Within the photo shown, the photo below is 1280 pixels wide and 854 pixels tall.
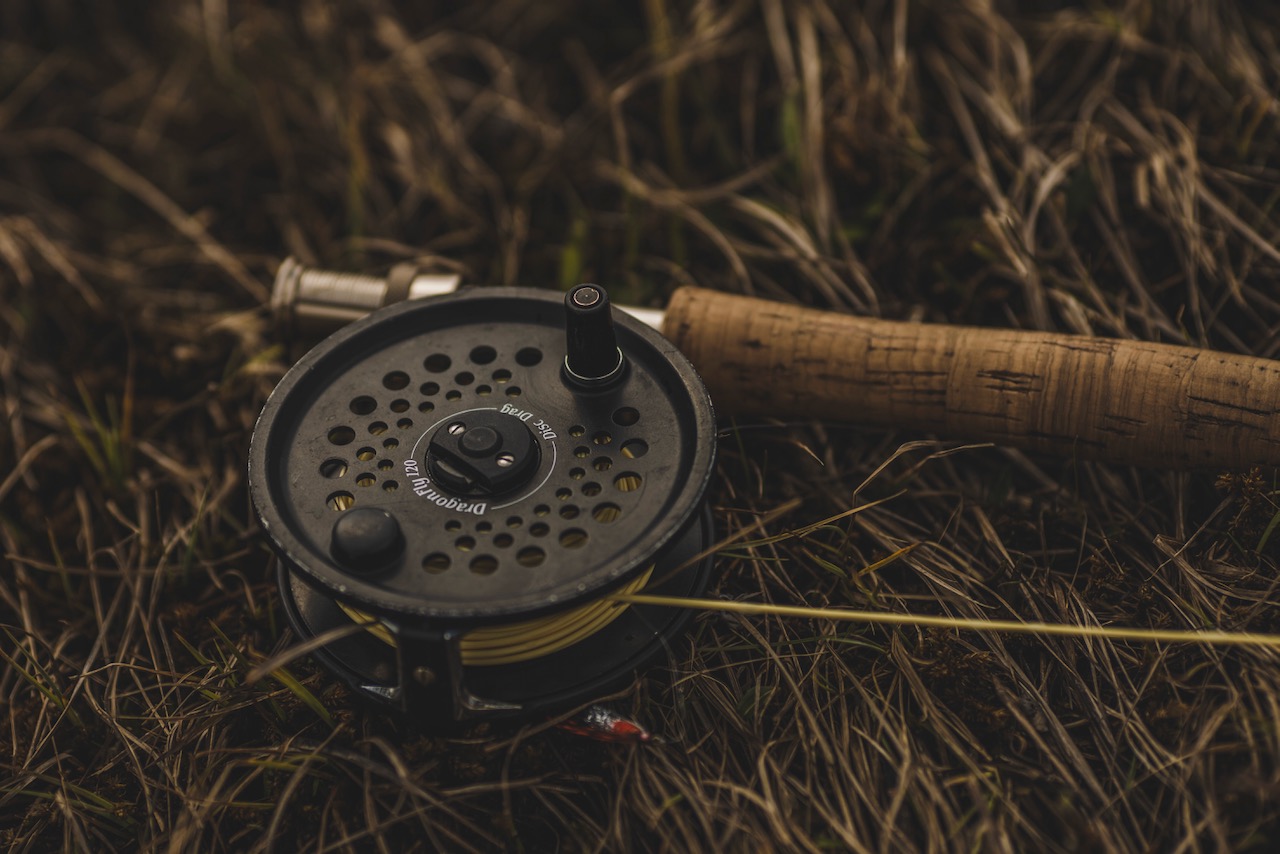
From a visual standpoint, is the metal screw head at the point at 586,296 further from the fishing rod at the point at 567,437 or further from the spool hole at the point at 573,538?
the spool hole at the point at 573,538

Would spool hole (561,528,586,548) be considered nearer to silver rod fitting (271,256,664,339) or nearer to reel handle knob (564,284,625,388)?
reel handle knob (564,284,625,388)

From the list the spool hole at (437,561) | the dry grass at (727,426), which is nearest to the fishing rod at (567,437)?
the spool hole at (437,561)

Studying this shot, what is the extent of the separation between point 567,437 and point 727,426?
1.37 feet

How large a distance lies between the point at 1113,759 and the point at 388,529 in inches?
41.0

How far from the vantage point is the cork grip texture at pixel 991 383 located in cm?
160

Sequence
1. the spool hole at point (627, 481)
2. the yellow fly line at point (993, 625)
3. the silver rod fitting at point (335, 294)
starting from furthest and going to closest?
the silver rod fitting at point (335, 294) < the spool hole at point (627, 481) < the yellow fly line at point (993, 625)

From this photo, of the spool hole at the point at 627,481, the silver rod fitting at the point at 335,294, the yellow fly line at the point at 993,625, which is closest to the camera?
the yellow fly line at the point at 993,625

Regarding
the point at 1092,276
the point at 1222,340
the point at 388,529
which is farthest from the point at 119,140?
the point at 1222,340

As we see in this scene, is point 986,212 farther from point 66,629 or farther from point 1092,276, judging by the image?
point 66,629

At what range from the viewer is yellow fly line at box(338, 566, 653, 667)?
152cm

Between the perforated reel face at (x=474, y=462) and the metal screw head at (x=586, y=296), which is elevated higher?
the metal screw head at (x=586, y=296)

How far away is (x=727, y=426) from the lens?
1938 mm

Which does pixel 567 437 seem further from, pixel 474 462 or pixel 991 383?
pixel 991 383

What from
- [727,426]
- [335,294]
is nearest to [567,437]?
[727,426]
